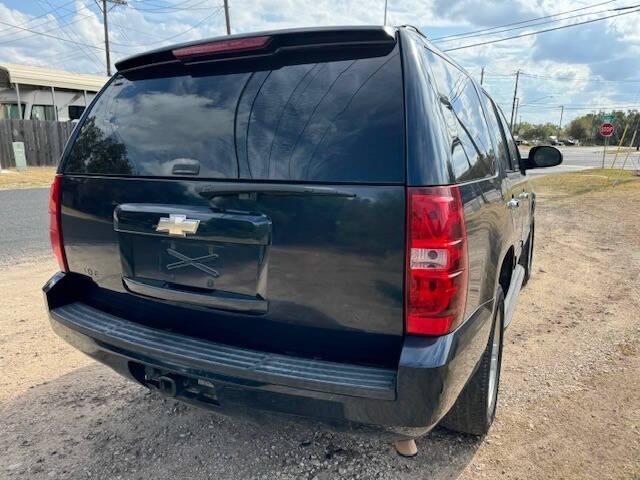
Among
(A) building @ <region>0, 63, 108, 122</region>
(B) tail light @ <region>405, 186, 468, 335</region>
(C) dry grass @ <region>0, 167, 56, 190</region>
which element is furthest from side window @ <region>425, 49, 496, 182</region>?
(A) building @ <region>0, 63, 108, 122</region>

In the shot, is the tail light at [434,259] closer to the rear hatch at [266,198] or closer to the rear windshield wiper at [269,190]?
the rear hatch at [266,198]

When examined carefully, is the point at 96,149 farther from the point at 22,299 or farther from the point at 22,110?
the point at 22,110

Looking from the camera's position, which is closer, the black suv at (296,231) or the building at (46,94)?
the black suv at (296,231)

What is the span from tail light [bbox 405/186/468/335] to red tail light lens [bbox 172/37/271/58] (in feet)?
3.13

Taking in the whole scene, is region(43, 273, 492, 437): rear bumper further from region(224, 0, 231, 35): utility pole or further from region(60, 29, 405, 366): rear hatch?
region(224, 0, 231, 35): utility pole

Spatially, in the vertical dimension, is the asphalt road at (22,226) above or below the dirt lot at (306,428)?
above

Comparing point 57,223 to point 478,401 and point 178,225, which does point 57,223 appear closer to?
point 178,225

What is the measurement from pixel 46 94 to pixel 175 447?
2286cm

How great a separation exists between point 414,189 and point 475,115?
1.41 m

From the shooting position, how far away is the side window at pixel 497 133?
342 centimetres

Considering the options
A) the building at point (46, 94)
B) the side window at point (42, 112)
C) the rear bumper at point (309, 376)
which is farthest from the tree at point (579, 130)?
the rear bumper at point (309, 376)

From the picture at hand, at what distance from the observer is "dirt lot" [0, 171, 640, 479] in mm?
2439

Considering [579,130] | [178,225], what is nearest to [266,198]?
[178,225]

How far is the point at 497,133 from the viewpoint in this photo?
3674mm
